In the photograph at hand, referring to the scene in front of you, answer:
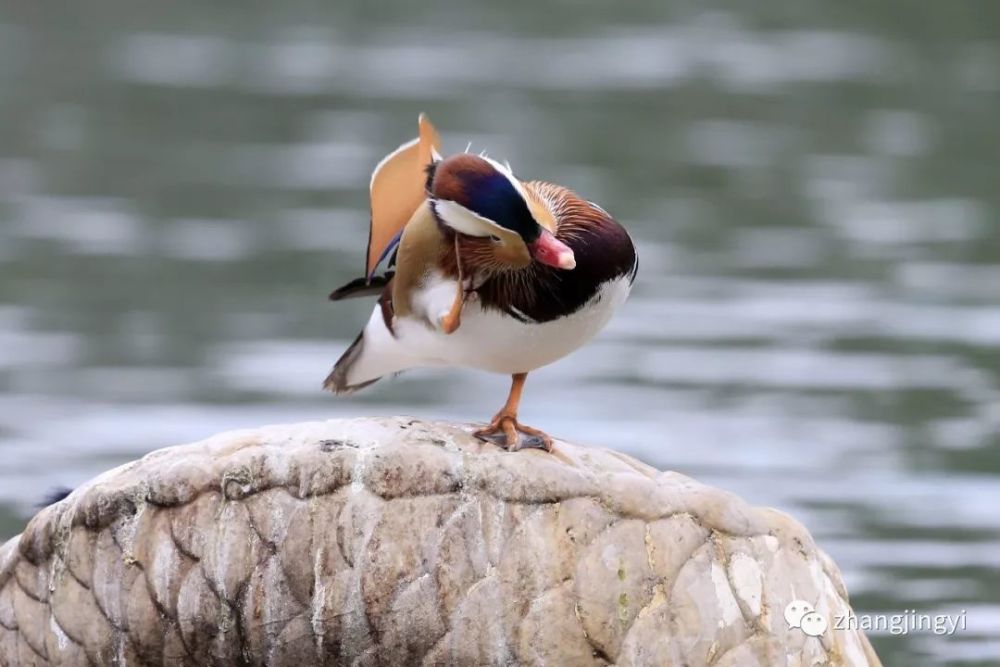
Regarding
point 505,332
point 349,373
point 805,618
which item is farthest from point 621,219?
point 805,618

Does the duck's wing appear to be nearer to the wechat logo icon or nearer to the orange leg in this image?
the orange leg

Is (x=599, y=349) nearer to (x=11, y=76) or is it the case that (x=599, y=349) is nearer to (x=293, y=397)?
(x=293, y=397)

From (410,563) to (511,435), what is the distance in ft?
2.00

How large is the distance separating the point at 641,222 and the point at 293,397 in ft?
14.4

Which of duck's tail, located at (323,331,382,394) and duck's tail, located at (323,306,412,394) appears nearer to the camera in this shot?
duck's tail, located at (323,306,412,394)

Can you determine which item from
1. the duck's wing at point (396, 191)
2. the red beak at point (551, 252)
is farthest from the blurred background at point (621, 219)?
the red beak at point (551, 252)

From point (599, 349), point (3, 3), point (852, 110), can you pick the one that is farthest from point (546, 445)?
point (3, 3)

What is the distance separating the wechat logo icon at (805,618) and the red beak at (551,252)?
42.1 inches

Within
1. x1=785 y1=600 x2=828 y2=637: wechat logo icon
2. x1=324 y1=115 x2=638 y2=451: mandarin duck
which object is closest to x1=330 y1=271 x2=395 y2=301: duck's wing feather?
x1=324 y1=115 x2=638 y2=451: mandarin duck

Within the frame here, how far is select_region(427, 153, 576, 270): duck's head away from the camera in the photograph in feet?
16.5

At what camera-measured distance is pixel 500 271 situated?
527cm

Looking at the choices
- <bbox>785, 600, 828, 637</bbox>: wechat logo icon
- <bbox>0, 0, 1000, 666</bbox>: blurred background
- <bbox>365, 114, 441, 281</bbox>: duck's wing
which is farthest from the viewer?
<bbox>0, 0, 1000, 666</bbox>: blurred background

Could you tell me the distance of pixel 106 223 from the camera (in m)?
13.8

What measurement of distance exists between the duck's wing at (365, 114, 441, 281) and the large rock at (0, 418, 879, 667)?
98cm
